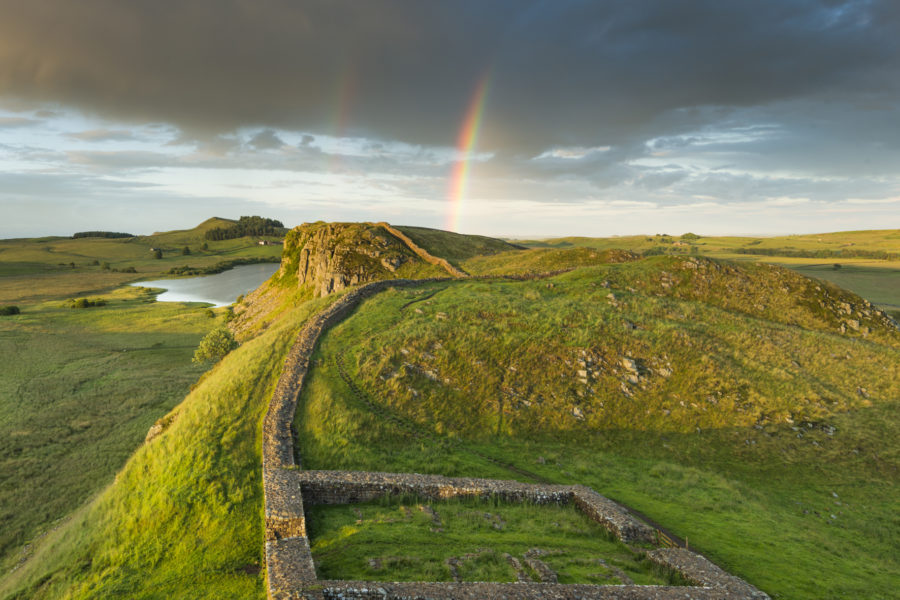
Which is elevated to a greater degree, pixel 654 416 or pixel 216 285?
pixel 216 285

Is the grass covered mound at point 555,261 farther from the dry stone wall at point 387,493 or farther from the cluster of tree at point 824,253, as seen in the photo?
the cluster of tree at point 824,253

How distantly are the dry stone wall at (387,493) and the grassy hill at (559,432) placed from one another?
1132 millimetres

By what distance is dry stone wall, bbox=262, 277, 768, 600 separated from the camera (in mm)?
11328

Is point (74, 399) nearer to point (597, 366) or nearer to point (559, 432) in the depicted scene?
point (559, 432)

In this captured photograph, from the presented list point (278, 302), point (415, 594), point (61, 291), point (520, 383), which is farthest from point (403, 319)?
point (61, 291)

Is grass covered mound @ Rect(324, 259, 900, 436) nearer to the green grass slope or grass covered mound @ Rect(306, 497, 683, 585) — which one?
grass covered mound @ Rect(306, 497, 683, 585)

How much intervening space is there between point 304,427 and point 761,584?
19651 millimetres

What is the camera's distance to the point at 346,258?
224ft

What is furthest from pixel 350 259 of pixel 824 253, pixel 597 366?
pixel 824 253

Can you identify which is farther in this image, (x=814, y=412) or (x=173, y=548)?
(x=814, y=412)

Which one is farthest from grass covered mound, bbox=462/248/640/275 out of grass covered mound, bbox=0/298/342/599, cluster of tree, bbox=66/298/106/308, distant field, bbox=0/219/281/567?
cluster of tree, bbox=66/298/106/308

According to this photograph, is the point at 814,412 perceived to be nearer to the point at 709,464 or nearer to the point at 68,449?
the point at 709,464

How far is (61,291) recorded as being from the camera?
126 meters

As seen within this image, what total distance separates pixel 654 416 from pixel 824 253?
189 metres
